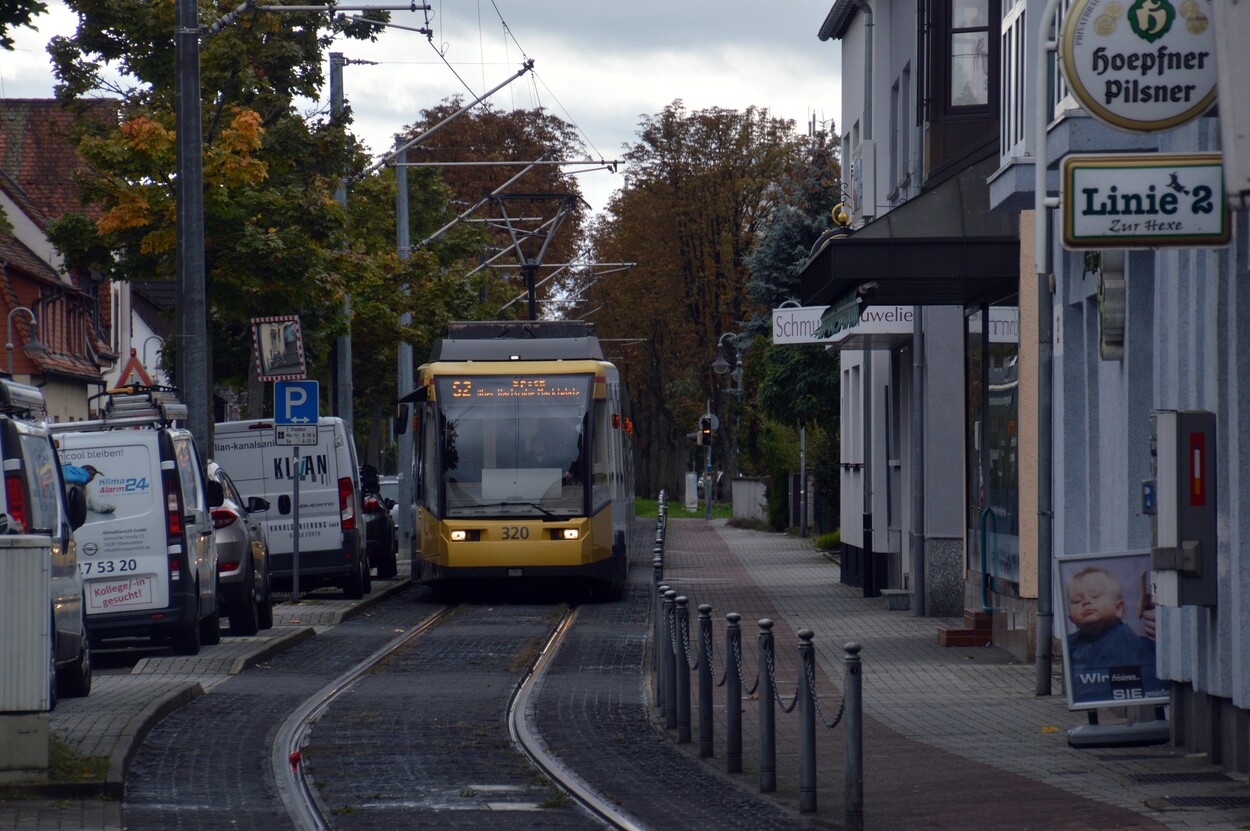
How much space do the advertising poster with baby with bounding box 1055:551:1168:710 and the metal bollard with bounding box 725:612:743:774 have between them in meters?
1.91

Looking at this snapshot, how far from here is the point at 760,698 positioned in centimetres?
1029

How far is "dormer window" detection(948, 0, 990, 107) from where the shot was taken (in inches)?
867

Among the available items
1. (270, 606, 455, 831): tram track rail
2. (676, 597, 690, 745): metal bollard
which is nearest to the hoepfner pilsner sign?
(676, 597, 690, 745): metal bollard

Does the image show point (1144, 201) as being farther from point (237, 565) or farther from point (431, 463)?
point (431, 463)

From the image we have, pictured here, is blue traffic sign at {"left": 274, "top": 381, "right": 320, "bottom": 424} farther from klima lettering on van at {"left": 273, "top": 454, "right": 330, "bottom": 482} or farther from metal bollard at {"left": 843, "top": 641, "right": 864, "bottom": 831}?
metal bollard at {"left": 843, "top": 641, "right": 864, "bottom": 831}

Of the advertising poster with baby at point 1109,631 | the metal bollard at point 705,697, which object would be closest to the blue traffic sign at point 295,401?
the metal bollard at point 705,697

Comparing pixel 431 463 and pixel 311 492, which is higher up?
pixel 431 463

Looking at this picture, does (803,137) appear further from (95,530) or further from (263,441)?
(95,530)

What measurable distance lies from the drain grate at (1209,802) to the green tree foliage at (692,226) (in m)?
54.9

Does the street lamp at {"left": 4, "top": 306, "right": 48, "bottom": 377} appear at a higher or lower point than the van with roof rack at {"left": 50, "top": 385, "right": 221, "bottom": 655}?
higher

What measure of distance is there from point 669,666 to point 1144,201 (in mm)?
4756

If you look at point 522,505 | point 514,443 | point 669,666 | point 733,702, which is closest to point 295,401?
point 514,443

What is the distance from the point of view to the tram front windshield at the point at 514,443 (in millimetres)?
25891

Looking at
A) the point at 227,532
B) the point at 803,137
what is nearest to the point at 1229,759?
the point at 227,532
